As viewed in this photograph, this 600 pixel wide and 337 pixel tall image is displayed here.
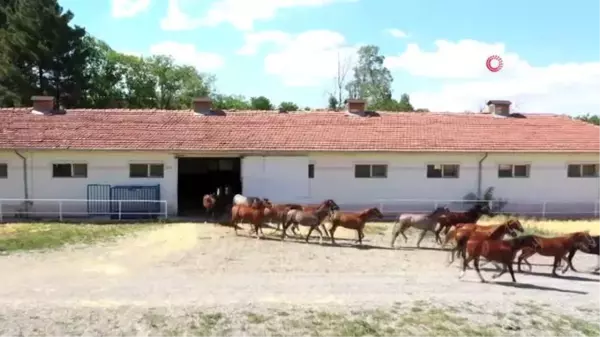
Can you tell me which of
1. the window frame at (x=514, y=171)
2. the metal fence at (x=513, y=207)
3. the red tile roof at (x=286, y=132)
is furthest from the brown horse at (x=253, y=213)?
the window frame at (x=514, y=171)

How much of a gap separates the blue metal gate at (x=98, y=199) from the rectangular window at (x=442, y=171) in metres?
11.8

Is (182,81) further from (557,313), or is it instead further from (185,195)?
(557,313)

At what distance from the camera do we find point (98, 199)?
21.6 metres

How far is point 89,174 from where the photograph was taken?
21859mm

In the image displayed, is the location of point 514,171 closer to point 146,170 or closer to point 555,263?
point 555,263

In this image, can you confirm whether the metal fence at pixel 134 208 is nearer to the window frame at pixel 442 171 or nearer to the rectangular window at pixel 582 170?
the window frame at pixel 442 171

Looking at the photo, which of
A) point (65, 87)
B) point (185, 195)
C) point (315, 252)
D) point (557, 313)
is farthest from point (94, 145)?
point (65, 87)

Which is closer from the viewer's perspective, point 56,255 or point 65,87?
point 56,255

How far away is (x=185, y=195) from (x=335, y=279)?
15.2 m

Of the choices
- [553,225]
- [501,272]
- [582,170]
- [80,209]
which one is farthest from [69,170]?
[582,170]

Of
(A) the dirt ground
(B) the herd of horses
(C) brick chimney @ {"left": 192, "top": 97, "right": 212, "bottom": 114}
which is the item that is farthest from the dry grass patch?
(C) brick chimney @ {"left": 192, "top": 97, "right": 212, "bottom": 114}

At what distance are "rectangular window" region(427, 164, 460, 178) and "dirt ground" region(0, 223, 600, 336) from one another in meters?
7.97

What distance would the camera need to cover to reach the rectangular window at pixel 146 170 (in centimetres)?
2206

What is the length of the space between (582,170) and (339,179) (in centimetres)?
966
